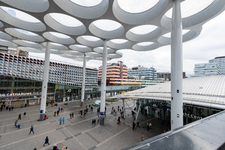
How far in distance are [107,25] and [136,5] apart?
6234 mm

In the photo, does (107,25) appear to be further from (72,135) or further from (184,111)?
(184,111)

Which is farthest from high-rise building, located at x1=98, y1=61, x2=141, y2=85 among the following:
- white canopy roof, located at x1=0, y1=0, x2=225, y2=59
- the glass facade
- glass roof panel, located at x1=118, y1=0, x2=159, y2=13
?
glass roof panel, located at x1=118, y1=0, x2=159, y2=13

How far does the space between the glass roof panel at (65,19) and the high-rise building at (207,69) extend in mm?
133963

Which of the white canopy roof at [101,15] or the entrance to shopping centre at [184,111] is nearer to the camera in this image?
the white canopy roof at [101,15]

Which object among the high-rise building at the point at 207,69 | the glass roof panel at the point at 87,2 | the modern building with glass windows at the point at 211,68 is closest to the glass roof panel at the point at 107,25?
the glass roof panel at the point at 87,2

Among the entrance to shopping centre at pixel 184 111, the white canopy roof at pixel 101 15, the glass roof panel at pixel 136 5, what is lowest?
the entrance to shopping centre at pixel 184 111

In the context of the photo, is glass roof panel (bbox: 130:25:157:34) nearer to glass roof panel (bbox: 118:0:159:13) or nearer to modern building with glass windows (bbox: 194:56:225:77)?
glass roof panel (bbox: 118:0:159:13)

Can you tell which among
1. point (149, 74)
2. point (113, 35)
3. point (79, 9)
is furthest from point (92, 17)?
point (149, 74)

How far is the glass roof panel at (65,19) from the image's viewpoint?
15.3 metres

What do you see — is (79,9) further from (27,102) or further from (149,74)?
(149,74)

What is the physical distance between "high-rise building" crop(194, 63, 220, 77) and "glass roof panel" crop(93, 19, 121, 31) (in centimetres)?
12818

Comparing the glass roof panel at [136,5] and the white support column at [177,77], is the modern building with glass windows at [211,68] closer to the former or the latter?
the glass roof panel at [136,5]

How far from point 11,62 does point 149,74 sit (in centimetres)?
12006

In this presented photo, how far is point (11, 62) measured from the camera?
31219mm
